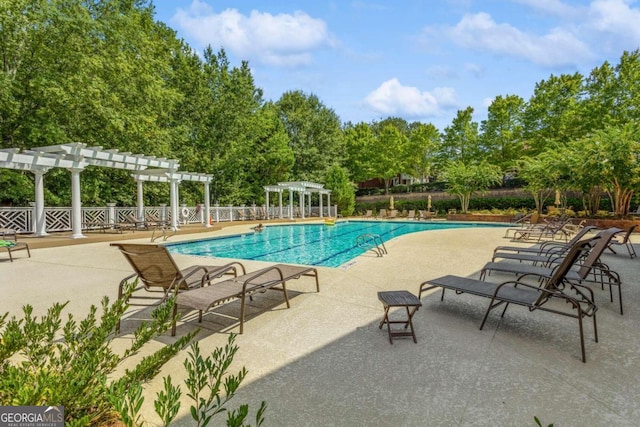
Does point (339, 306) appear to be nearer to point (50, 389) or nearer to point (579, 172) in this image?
point (50, 389)

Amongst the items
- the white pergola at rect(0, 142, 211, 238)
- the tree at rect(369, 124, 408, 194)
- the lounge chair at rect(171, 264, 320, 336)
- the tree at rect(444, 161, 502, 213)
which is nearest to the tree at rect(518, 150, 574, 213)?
the tree at rect(444, 161, 502, 213)

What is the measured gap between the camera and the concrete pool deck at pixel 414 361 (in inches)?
83.6

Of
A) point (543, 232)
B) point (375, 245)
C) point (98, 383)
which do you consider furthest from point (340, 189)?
point (98, 383)

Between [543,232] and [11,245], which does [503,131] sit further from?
[11,245]

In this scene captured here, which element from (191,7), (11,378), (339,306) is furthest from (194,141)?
(11,378)

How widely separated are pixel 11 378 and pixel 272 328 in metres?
2.30

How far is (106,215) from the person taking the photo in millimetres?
15234

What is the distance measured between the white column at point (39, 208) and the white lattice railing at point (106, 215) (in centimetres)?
50

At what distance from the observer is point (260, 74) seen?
28.5 metres

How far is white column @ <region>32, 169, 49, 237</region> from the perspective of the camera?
454 inches

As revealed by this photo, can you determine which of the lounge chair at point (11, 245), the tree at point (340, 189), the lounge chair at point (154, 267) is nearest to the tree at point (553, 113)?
the tree at point (340, 189)

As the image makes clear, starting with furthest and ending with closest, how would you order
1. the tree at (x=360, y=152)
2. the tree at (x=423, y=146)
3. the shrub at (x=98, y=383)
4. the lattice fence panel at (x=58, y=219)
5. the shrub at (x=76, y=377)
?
1. the tree at (x=360, y=152)
2. the tree at (x=423, y=146)
3. the lattice fence panel at (x=58, y=219)
4. the shrub at (x=76, y=377)
5. the shrub at (x=98, y=383)

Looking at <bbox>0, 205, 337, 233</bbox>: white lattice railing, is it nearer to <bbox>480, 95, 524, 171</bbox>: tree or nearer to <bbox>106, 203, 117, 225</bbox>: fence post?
<bbox>106, 203, 117, 225</bbox>: fence post

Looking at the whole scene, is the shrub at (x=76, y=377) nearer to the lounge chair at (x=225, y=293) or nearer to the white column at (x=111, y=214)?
the lounge chair at (x=225, y=293)
